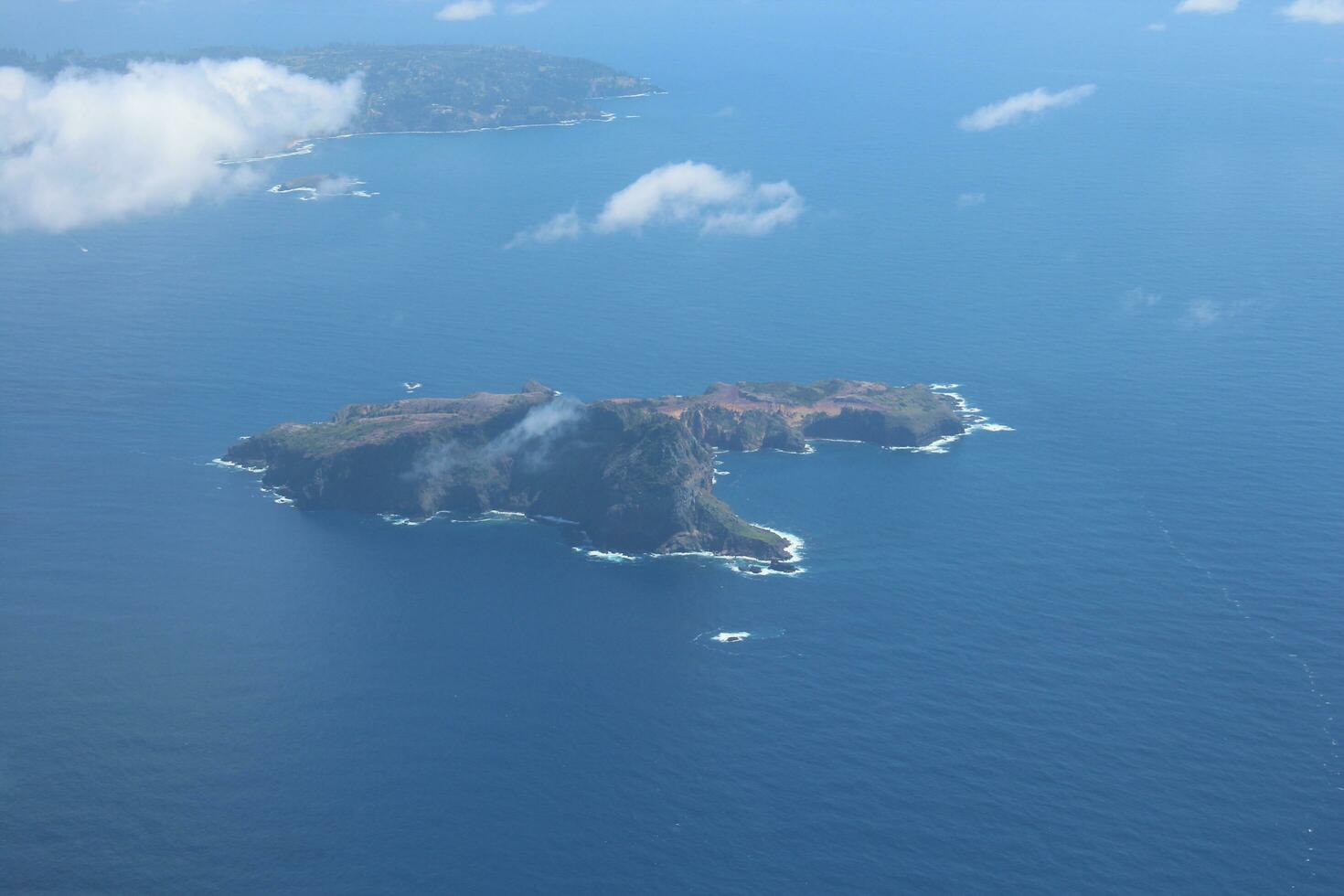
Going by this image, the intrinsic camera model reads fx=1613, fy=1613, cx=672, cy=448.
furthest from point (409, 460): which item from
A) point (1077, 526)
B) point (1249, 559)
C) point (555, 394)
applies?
point (1249, 559)

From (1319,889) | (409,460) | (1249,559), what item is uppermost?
(409,460)

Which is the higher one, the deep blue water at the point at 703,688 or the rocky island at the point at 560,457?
the rocky island at the point at 560,457

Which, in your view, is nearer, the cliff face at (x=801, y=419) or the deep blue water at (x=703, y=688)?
the deep blue water at (x=703, y=688)

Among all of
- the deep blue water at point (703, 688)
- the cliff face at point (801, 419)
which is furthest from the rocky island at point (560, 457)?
the deep blue water at point (703, 688)

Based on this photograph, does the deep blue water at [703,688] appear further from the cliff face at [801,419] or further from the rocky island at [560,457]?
the cliff face at [801,419]

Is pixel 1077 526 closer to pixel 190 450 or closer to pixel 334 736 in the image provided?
pixel 334 736

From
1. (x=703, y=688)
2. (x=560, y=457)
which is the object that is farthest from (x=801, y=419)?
(x=703, y=688)

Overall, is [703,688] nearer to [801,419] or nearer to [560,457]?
[560,457]

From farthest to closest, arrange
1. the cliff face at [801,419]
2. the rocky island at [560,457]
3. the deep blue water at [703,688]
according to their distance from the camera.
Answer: the cliff face at [801,419]
the rocky island at [560,457]
the deep blue water at [703,688]

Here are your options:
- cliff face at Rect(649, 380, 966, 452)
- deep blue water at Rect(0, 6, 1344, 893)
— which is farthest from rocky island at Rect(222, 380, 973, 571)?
deep blue water at Rect(0, 6, 1344, 893)
